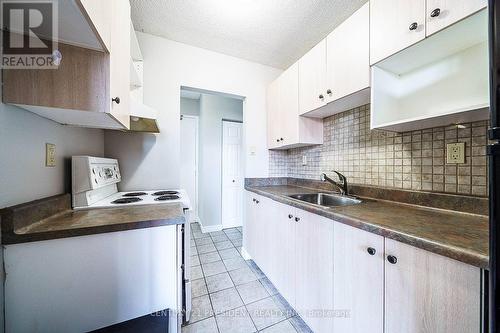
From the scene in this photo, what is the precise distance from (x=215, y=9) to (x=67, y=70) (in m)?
1.26

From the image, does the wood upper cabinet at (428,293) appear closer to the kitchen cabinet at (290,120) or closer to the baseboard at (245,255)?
the kitchen cabinet at (290,120)

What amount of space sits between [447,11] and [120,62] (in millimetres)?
1592

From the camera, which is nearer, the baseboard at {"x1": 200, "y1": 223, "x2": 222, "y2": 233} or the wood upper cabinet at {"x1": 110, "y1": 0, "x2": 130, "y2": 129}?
the wood upper cabinet at {"x1": 110, "y1": 0, "x2": 130, "y2": 129}

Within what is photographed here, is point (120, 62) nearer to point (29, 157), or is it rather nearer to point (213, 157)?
point (29, 157)

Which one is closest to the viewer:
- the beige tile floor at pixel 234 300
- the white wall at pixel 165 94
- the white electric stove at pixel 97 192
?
the white electric stove at pixel 97 192

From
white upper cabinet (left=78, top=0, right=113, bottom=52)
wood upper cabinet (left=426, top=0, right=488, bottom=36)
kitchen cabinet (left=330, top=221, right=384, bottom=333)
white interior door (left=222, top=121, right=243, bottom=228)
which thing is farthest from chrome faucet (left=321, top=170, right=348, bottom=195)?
white interior door (left=222, top=121, right=243, bottom=228)

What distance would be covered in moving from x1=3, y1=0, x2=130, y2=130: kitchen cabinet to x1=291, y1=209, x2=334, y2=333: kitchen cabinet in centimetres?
126

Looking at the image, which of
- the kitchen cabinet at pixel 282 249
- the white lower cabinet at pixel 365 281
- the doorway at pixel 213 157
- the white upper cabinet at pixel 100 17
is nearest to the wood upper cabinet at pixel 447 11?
the white lower cabinet at pixel 365 281

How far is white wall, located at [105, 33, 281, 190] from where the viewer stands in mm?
1807

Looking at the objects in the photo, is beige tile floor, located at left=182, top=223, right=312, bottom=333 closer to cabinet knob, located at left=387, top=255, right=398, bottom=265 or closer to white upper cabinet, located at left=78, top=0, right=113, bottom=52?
cabinet knob, located at left=387, top=255, right=398, bottom=265

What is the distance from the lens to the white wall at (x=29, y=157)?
71 centimetres

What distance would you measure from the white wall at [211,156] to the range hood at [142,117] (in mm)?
1643

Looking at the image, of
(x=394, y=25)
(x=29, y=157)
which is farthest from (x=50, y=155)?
(x=394, y=25)

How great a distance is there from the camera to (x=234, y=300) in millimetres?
1534
